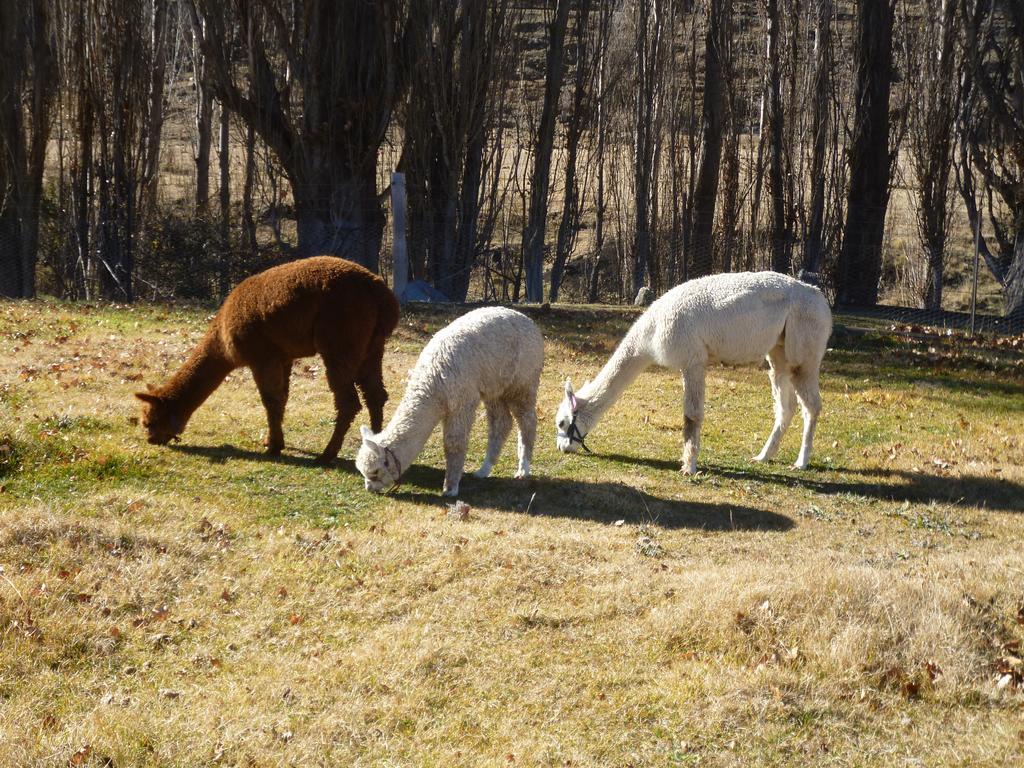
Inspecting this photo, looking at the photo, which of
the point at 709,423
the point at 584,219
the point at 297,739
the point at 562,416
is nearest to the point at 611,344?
the point at 709,423

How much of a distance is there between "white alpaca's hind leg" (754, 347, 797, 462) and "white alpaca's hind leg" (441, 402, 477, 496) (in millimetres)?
3247

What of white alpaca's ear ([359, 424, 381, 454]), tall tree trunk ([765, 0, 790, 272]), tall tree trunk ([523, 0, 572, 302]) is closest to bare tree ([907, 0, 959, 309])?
tall tree trunk ([765, 0, 790, 272])

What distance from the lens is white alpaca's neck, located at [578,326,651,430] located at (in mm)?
9789

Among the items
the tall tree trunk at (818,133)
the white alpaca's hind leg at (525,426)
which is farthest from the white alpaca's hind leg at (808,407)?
the tall tree trunk at (818,133)

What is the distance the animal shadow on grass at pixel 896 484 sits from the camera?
9.21m

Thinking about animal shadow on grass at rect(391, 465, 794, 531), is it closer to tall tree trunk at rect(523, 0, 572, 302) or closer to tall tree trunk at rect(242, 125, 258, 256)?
tall tree trunk at rect(242, 125, 258, 256)

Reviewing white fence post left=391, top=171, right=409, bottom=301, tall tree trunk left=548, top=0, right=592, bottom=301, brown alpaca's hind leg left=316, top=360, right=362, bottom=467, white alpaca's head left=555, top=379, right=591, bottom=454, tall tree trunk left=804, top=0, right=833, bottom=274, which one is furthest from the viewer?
tall tree trunk left=548, top=0, right=592, bottom=301

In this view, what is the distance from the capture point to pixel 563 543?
750cm

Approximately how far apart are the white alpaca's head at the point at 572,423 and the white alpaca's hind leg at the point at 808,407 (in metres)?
2.03

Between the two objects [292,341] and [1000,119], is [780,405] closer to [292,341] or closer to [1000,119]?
[292,341]

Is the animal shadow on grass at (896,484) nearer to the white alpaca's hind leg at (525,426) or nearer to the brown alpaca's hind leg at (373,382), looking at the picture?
the white alpaca's hind leg at (525,426)

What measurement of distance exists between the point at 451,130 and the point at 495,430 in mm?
11777

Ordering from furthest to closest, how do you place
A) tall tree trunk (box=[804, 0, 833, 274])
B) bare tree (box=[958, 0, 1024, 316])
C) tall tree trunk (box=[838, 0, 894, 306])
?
tall tree trunk (box=[804, 0, 833, 274])
tall tree trunk (box=[838, 0, 894, 306])
bare tree (box=[958, 0, 1024, 316])

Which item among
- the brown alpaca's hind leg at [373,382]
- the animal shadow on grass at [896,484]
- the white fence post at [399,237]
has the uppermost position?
the white fence post at [399,237]
